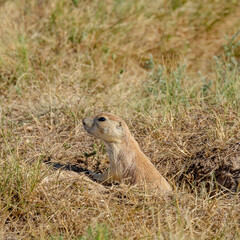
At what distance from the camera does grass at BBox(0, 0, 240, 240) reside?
4027 millimetres

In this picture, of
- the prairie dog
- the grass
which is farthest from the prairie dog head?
the grass

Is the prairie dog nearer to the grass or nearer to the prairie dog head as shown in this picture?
the prairie dog head

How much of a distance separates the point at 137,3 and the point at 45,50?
225 cm

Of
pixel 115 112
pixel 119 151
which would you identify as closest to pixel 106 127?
pixel 119 151

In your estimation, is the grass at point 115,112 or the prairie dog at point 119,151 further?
the prairie dog at point 119,151

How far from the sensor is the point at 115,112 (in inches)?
238

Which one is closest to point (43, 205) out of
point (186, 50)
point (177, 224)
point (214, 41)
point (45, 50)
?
point (177, 224)

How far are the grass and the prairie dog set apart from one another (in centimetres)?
30

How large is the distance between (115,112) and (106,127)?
1.14 metres

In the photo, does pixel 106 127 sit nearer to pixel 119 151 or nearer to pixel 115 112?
pixel 119 151

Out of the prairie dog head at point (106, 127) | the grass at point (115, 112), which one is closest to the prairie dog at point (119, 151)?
the prairie dog head at point (106, 127)

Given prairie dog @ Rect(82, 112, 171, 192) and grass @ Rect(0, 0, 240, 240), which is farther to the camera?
prairie dog @ Rect(82, 112, 171, 192)

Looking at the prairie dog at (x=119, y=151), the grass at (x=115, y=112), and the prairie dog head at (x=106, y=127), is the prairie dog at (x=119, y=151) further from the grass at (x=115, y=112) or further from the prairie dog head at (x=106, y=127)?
the grass at (x=115, y=112)

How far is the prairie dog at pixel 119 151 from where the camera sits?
4887 mm
